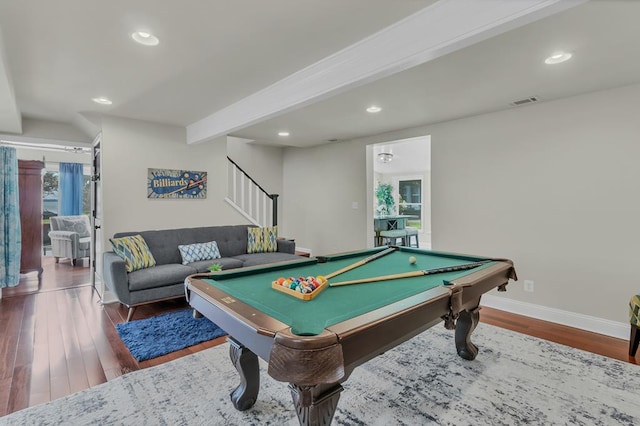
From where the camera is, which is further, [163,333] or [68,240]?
[68,240]

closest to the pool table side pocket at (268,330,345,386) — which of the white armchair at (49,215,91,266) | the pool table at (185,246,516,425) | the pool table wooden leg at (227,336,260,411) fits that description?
the pool table at (185,246,516,425)

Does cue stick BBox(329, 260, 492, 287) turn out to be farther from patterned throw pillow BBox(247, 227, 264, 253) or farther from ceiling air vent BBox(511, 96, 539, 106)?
patterned throw pillow BBox(247, 227, 264, 253)

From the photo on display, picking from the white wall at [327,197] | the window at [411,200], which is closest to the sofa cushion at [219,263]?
the white wall at [327,197]

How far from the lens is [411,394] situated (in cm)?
214

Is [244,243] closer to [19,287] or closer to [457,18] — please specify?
[19,287]

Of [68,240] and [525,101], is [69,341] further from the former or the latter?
[525,101]

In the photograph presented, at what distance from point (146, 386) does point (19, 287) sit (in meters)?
4.19

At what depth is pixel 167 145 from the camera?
15.4 feet

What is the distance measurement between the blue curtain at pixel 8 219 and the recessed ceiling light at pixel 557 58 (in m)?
6.46

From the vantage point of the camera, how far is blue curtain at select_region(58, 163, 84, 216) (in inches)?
287

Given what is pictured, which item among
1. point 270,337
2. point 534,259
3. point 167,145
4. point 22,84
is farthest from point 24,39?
point 534,259

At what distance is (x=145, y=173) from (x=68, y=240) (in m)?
3.35

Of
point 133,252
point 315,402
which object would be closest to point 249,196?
point 133,252

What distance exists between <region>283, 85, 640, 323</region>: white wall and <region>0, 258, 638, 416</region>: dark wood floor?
52cm
